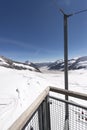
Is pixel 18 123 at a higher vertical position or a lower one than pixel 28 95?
higher

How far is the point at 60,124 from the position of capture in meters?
1.41

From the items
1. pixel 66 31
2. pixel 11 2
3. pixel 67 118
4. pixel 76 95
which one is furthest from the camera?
pixel 11 2

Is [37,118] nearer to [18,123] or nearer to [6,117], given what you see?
[18,123]

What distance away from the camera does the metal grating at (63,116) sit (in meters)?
1.18

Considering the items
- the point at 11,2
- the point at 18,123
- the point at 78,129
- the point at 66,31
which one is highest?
the point at 11,2

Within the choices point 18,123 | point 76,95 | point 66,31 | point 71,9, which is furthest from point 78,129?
point 71,9

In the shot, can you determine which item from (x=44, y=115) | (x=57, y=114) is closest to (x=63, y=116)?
(x=57, y=114)

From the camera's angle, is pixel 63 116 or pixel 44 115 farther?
pixel 63 116

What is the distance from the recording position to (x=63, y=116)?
54.9 inches

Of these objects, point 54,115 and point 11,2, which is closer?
point 54,115

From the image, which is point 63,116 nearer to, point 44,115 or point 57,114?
point 57,114

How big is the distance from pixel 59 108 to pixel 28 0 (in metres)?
3.68

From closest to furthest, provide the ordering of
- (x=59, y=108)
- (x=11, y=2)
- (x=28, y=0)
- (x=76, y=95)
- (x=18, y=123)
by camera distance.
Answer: (x=18, y=123), (x=76, y=95), (x=59, y=108), (x=28, y=0), (x=11, y=2)

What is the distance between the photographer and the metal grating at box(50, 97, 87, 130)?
1.18m
